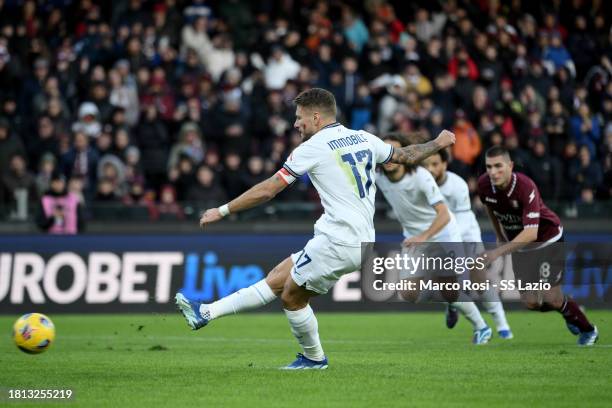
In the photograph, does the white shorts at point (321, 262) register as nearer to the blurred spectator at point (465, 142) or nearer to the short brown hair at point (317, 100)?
the short brown hair at point (317, 100)

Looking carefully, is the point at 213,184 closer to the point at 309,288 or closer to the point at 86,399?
the point at 309,288

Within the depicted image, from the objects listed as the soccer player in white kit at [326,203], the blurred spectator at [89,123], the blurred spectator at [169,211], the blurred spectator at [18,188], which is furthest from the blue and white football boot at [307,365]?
the blurred spectator at [89,123]

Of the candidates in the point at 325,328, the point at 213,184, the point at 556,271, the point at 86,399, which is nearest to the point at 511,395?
the point at 86,399

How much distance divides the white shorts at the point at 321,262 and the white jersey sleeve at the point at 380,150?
82cm

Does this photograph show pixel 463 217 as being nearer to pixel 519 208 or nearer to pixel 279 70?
pixel 519 208

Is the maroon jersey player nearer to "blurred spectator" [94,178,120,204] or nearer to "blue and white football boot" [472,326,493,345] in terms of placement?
"blue and white football boot" [472,326,493,345]

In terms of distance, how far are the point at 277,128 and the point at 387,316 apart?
462 cm

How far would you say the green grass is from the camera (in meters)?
8.97

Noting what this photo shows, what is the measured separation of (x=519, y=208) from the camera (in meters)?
13.3

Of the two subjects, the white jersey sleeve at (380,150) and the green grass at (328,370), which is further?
the white jersey sleeve at (380,150)

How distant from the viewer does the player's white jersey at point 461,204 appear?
607 inches

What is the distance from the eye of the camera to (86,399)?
895cm

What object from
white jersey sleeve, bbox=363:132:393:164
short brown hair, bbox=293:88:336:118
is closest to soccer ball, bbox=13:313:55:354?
short brown hair, bbox=293:88:336:118

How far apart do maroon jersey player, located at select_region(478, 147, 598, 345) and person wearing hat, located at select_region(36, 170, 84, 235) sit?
8.16 metres
